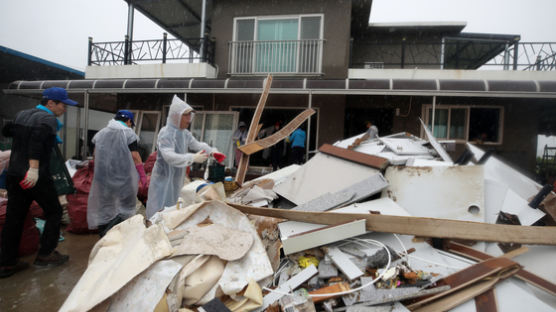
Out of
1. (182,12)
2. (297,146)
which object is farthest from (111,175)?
(182,12)

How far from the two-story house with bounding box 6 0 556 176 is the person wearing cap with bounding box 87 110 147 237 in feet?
12.9

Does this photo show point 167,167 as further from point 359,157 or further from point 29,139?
point 359,157

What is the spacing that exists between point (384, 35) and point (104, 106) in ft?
32.4

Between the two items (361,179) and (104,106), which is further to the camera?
(104,106)

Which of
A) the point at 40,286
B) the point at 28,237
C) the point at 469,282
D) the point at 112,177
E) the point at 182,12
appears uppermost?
the point at 182,12

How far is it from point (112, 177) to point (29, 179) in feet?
1.95

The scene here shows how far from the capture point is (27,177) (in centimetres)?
231

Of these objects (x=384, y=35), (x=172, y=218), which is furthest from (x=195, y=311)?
(x=384, y=35)

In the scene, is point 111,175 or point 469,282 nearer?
point 469,282

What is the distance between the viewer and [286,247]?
182 centimetres

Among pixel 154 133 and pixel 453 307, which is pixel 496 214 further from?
pixel 154 133

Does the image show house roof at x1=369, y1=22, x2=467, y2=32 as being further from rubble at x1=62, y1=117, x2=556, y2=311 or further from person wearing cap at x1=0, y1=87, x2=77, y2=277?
person wearing cap at x1=0, y1=87, x2=77, y2=277

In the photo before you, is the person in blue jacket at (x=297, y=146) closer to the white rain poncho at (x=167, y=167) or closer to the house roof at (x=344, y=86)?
the house roof at (x=344, y=86)

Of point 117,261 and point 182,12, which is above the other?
point 182,12
